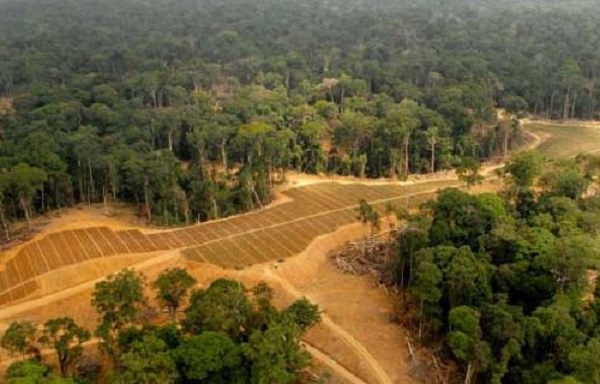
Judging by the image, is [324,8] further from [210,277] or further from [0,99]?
[210,277]

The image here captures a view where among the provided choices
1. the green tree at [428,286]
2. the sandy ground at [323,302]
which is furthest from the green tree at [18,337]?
the green tree at [428,286]

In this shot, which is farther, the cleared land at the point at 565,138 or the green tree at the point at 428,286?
the cleared land at the point at 565,138

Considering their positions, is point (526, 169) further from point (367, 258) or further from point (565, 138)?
point (565, 138)

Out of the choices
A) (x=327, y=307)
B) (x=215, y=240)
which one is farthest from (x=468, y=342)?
(x=215, y=240)

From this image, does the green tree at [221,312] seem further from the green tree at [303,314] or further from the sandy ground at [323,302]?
the sandy ground at [323,302]

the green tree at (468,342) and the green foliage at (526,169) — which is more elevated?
the green foliage at (526,169)

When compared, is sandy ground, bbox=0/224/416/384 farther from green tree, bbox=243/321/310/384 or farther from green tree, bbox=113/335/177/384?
green tree, bbox=113/335/177/384
